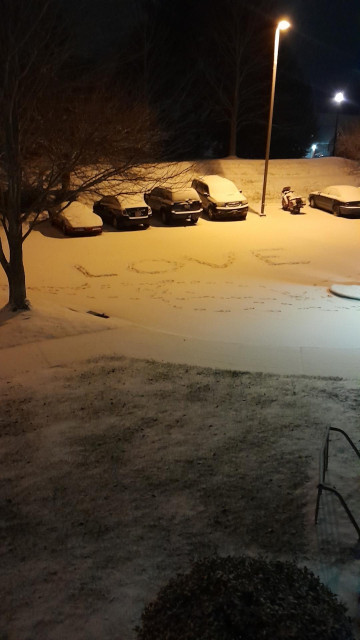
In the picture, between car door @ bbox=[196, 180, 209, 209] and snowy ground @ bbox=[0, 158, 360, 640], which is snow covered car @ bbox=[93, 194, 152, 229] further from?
snowy ground @ bbox=[0, 158, 360, 640]

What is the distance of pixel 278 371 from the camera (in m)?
8.09

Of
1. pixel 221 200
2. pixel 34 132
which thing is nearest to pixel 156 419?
pixel 34 132

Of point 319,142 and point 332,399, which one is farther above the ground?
point 319,142

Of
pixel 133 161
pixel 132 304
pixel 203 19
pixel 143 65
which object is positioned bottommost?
pixel 132 304

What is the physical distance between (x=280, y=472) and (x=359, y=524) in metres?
0.96

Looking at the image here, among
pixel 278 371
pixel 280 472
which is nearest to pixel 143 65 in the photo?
pixel 278 371

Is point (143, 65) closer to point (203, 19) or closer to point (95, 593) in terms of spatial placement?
point (203, 19)

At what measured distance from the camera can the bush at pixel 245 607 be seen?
104 inches

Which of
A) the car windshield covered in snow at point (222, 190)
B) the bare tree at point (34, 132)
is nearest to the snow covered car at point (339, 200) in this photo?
the car windshield covered in snow at point (222, 190)

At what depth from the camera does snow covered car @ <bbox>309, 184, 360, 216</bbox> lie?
25.7 metres

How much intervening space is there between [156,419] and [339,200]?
866 inches

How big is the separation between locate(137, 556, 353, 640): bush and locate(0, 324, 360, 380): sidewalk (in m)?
4.97

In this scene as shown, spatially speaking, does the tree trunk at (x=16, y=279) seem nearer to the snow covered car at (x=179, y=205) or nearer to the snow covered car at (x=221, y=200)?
the snow covered car at (x=179, y=205)

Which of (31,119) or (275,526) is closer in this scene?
(275,526)
